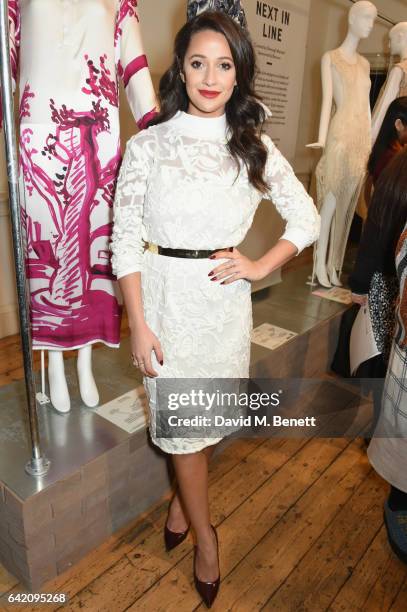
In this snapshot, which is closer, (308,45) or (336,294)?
(336,294)

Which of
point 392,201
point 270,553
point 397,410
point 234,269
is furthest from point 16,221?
point 270,553

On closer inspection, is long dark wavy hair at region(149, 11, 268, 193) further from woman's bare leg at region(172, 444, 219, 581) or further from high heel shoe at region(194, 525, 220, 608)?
high heel shoe at region(194, 525, 220, 608)

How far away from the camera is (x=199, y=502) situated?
1488mm

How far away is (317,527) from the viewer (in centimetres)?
188

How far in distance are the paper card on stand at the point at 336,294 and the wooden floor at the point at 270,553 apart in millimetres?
1399

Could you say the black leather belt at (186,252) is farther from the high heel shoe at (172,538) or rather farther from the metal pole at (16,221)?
the high heel shoe at (172,538)

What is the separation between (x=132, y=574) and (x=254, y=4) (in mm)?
2972

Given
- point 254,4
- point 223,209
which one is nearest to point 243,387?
point 223,209

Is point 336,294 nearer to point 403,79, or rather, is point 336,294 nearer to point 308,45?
point 403,79

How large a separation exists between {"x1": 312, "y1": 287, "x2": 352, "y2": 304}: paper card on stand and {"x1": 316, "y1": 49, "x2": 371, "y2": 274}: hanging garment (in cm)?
57

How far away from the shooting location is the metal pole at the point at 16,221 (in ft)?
3.60

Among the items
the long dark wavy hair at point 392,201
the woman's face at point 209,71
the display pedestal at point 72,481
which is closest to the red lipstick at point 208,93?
the woman's face at point 209,71

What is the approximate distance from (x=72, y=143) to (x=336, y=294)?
2.43 meters

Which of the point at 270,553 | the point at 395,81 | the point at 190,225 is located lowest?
the point at 270,553
